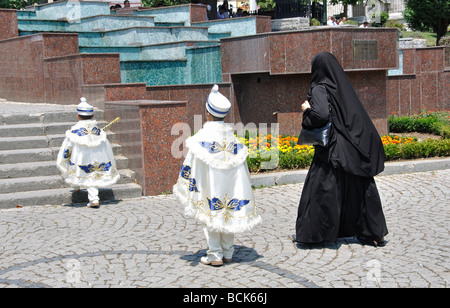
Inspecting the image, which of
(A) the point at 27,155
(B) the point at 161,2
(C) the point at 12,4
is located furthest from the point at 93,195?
(C) the point at 12,4

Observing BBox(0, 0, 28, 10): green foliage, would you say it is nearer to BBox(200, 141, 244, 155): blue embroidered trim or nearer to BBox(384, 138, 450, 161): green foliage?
BBox(384, 138, 450, 161): green foliage

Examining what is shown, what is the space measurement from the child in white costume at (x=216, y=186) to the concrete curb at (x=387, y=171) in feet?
12.5

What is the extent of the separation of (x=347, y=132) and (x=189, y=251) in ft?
6.89

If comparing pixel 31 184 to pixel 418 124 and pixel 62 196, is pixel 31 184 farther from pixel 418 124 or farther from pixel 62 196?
pixel 418 124

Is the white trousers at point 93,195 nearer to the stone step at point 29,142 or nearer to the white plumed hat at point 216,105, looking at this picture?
the stone step at point 29,142

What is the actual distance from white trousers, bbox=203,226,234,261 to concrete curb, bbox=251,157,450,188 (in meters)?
3.77

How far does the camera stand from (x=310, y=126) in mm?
6492

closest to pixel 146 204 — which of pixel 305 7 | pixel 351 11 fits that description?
pixel 305 7

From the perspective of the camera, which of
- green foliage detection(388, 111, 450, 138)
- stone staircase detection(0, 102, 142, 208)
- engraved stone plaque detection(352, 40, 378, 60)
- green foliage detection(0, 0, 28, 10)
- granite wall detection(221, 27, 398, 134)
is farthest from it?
green foliage detection(0, 0, 28, 10)

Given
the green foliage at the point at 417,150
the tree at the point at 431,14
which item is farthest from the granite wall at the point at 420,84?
the tree at the point at 431,14

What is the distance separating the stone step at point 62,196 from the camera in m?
8.88

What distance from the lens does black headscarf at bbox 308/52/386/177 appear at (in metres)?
6.41

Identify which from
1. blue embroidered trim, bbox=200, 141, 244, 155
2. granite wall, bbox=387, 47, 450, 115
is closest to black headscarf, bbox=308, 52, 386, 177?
blue embroidered trim, bbox=200, 141, 244, 155

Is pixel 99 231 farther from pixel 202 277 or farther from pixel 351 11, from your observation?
pixel 351 11
